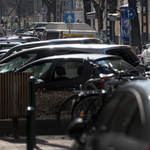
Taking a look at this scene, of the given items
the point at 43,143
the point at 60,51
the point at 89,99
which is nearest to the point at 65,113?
the point at 43,143

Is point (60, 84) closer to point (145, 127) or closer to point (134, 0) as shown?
point (145, 127)

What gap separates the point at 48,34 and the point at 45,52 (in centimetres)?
1581

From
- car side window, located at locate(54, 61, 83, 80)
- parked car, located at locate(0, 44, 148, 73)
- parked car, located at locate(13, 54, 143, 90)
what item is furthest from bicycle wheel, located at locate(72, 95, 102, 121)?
parked car, located at locate(0, 44, 148, 73)

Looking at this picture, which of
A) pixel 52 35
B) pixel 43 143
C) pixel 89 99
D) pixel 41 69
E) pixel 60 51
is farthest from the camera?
pixel 52 35

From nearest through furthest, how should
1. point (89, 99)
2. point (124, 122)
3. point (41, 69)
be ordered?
point (124, 122) < point (89, 99) < point (41, 69)

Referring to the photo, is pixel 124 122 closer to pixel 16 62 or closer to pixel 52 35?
pixel 16 62

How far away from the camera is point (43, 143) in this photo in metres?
6.77

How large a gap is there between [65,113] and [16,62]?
144 inches

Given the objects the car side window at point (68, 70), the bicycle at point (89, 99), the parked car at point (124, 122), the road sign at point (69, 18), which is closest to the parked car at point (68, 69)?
the car side window at point (68, 70)

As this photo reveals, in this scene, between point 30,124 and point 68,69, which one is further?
point 68,69

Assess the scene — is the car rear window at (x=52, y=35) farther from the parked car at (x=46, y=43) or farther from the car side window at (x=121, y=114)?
the car side window at (x=121, y=114)

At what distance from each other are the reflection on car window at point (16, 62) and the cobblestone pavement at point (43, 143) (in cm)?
290

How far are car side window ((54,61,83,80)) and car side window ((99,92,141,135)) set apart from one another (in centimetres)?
472

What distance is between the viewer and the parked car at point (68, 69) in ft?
26.8
